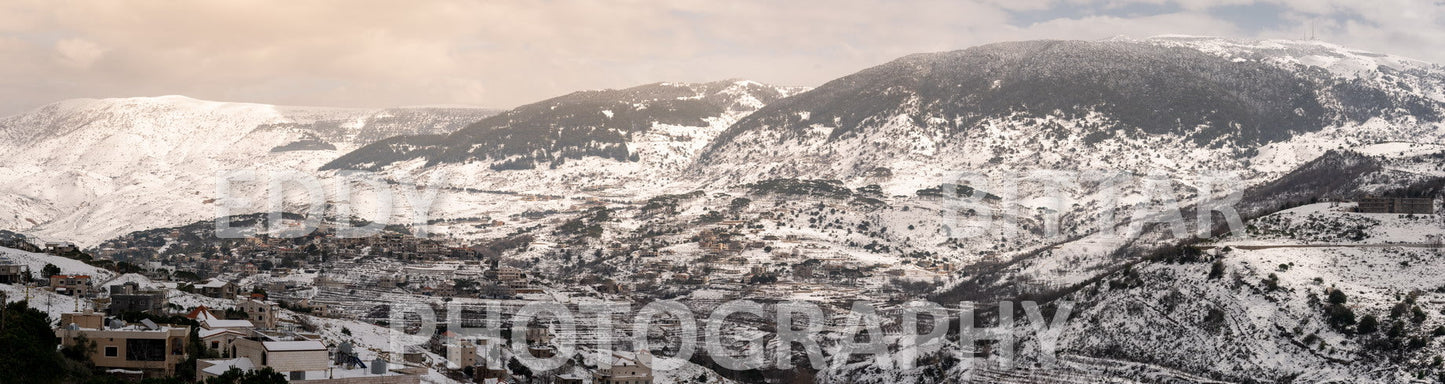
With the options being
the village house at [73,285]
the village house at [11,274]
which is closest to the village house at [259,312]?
the village house at [73,285]

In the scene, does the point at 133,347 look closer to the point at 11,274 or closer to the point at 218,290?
the point at 11,274

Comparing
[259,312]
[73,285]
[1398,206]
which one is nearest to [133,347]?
[73,285]

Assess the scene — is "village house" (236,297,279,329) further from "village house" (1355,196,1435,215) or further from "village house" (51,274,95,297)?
"village house" (1355,196,1435,215)

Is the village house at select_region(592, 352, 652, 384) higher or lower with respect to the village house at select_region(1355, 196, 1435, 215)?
lower

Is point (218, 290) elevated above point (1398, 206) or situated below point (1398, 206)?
A: below

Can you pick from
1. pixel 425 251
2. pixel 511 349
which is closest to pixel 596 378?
pixel 511 349

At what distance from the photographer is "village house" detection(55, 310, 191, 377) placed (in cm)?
6744

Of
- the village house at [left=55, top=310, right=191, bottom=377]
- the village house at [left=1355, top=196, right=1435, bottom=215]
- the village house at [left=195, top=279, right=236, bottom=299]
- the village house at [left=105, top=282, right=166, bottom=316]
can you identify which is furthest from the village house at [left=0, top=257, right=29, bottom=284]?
the village house at [left=1355, top=196, right=1435, bottom=215]

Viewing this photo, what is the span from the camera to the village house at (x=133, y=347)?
6744 centimetres

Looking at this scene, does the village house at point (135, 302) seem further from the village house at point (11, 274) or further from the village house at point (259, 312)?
the village house at point (11, 274)

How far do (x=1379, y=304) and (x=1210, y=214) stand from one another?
65154 mm

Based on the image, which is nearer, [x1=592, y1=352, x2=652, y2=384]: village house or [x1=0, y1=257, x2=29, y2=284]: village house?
[x1=0, y1=257, x2=29, y2=284]: village house

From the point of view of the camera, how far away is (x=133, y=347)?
68.5 metres

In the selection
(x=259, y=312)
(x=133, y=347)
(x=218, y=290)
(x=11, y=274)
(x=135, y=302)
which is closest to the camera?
(x=133, y=347)
